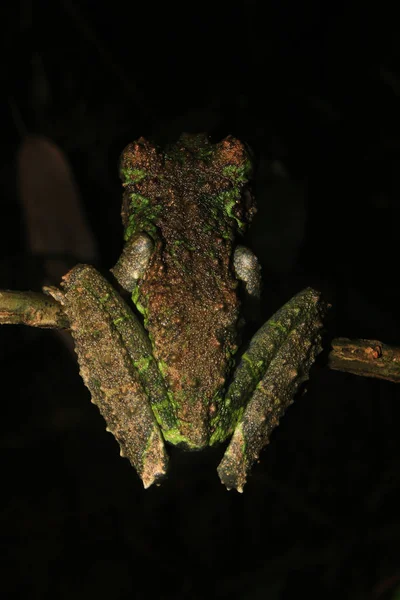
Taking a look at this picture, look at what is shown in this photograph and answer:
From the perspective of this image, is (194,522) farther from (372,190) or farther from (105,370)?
(372,190)

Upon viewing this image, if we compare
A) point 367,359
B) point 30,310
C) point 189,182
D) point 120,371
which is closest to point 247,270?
point 189,182

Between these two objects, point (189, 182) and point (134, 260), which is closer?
point (134, 260)

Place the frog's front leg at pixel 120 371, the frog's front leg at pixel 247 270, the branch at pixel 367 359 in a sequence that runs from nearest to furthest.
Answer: the frog's front leg at pixel 120 371 < the branch at pixel 367 359 < the frog's front leg at pixel 247 270

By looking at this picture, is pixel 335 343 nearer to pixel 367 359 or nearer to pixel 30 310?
pixel 367 359

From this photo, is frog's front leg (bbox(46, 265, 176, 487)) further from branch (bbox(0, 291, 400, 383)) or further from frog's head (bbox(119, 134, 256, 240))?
frog's head (bbox(119, 134, 256, 240))

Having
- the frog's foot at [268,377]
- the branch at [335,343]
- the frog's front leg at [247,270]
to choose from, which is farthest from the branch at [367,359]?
the frog's front leg at [247,270]

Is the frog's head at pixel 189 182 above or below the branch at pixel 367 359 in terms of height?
above

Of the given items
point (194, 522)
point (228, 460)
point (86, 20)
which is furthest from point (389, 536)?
point (86, 20)

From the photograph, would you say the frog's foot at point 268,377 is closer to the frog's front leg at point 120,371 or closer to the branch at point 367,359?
the branch at point 367,359
